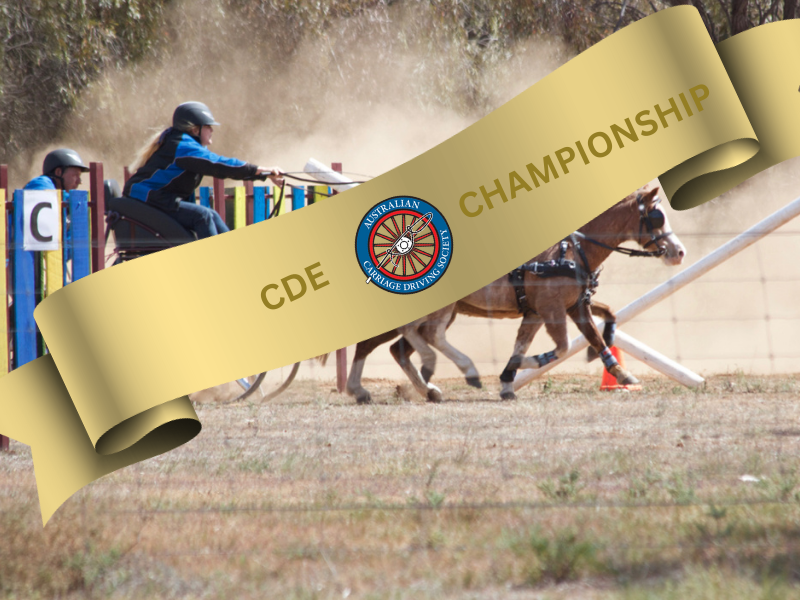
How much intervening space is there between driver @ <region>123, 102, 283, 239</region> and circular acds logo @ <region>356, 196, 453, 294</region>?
2.88 metres

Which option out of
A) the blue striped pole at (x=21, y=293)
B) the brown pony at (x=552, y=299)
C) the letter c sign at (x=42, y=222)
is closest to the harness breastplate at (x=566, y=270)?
the brown pony at (x=552, y=299)

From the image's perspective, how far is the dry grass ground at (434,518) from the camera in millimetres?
3477

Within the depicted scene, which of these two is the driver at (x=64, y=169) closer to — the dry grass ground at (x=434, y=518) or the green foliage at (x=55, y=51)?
the dry grass ground at (x=434, y=518)

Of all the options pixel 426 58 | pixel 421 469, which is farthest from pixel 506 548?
pixel 426 58

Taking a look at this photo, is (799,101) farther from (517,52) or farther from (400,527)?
(517,52)

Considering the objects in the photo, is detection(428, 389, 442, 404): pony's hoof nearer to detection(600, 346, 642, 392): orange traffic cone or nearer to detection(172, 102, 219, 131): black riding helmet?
detection(600, 346, 642, 392): orange traffic cone

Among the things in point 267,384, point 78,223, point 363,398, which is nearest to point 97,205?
point 78,223

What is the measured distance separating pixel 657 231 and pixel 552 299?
1170 mm

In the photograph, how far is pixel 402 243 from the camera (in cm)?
429

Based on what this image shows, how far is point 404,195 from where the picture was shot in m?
4.31

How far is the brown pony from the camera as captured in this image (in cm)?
853

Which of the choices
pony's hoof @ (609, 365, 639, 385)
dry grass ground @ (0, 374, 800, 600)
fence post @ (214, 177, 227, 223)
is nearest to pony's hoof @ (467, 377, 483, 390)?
pony's hoof @ (609, 365, 639, 385)

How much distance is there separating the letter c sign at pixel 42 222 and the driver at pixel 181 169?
593 mm

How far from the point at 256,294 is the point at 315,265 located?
30cm
